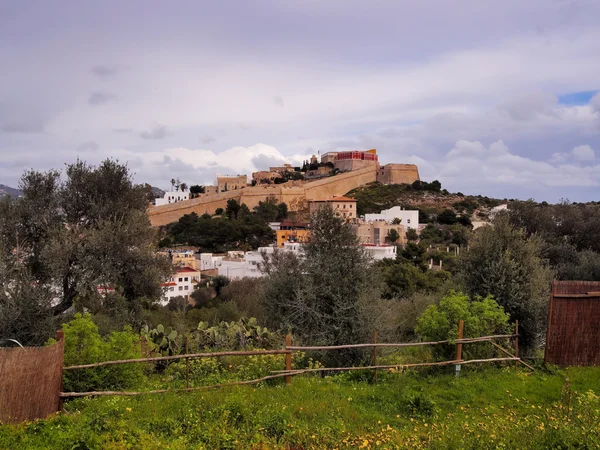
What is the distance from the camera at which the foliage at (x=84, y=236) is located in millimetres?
10086

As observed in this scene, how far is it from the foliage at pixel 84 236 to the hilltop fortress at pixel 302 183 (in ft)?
176

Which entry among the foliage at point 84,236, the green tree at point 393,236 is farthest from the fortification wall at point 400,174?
the foliage at point 84,236

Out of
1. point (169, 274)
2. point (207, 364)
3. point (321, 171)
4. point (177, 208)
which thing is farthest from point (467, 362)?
point (321, 171)

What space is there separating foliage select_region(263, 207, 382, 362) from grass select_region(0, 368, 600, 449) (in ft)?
6.57

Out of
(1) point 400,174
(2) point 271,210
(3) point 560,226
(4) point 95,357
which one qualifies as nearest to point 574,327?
(4) point 95,357

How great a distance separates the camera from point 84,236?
34.0 feet

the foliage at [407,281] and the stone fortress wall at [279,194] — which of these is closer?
the foliage at [407,281]

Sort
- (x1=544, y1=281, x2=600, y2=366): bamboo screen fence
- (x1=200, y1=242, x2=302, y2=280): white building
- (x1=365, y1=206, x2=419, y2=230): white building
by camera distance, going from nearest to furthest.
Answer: (x1=544, y1=281, x2=600, y2=366): bamboo screen fence < (x1=200, y1=242, x2=302, y2=280): white building < (x1=365, y1=206, x2=419, y2=230): white building

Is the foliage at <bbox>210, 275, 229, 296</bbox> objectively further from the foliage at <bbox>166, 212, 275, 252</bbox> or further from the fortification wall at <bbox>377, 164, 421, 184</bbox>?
the fortification wall at <bbox>377, 164, 421, 184</bbox>

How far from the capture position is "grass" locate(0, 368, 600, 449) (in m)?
4.04

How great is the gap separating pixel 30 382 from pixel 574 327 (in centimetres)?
709

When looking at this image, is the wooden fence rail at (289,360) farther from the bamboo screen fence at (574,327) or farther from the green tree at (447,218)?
the green tree at (447,218)

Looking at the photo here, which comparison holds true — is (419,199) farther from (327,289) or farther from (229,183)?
(327,289)

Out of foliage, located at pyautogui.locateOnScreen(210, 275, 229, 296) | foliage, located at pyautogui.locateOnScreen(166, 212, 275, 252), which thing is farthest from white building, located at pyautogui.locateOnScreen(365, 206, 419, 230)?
foliage, located at pyautogui.locateOnScreen(210, 275, 229, 296)
